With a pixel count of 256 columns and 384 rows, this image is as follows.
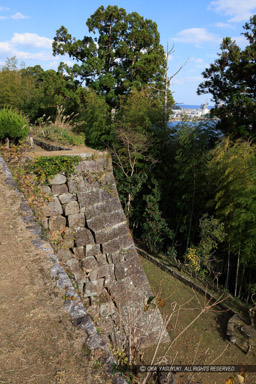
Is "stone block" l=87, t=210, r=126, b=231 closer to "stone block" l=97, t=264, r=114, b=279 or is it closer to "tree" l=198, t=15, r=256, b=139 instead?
"stone block" l=97, t=264, r=114, b=279

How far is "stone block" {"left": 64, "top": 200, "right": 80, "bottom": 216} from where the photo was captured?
430 cm

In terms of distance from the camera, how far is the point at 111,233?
15.5 feet

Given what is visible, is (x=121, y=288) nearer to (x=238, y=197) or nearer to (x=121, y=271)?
(x=121, y=271)

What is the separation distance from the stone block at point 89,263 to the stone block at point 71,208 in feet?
2.66

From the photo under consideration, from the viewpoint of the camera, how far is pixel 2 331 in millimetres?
1853

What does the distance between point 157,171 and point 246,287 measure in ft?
16.7

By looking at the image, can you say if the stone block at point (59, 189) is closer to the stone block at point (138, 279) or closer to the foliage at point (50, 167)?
the foliage at point (50, 167)

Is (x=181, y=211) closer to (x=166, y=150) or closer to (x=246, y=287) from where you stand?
(x=166, y=150)

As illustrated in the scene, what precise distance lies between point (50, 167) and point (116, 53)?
13026mm

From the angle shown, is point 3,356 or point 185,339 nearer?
point 3,356

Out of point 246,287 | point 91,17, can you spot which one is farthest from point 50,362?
point 91,17

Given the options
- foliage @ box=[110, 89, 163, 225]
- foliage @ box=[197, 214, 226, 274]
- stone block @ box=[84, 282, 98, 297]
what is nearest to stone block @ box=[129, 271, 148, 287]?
stone block @ box=[84, 282, 98, 297]

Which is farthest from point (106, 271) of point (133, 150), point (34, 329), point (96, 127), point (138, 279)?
point (96, 127)

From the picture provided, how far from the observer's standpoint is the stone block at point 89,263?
4.39 metres
